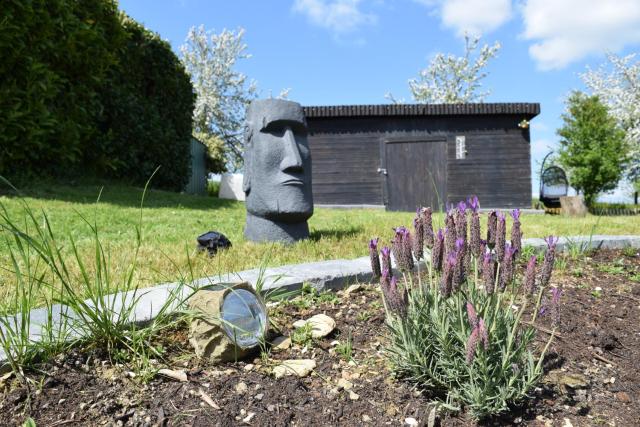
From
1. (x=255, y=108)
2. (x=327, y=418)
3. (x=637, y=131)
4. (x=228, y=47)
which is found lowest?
(x=327, y=418)

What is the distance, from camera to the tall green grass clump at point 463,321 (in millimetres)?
1673

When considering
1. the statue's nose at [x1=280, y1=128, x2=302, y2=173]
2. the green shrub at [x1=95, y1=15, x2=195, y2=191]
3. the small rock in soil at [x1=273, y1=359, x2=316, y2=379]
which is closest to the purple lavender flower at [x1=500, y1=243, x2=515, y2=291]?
the small rock in soil at [x1=273, y1=359, x2=316, y2=379]

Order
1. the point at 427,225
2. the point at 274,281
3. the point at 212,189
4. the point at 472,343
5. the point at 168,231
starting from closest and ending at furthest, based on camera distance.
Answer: the point at 472,343
the point at 427,225
the point at 274,281
the point at 168,231
the point at 212,189

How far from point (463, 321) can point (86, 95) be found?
32.0ft

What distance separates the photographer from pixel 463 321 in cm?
182

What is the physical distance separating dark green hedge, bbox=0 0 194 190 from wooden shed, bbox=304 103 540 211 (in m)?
4.28

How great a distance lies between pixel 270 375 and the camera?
6.62 feet

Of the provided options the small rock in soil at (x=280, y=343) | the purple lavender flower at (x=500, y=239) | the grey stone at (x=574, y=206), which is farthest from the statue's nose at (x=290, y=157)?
the grey stone at (x=574, y=206)

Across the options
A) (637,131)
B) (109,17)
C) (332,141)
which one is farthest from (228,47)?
(637,131)

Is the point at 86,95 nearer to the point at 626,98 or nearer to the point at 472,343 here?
the point at 472,343

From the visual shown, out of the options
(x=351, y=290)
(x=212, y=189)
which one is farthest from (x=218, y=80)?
(x=351, y=290)

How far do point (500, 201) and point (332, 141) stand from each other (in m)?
5.32

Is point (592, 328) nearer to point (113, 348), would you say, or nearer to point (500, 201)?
point (113, 348)

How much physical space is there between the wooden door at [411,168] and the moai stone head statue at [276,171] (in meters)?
9.84
